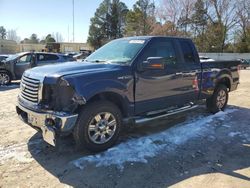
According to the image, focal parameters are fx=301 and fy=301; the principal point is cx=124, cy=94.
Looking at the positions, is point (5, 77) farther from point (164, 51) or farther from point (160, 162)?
point (160, 162)

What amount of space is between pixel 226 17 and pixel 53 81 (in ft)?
177

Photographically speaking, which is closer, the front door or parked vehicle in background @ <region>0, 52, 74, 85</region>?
the front door

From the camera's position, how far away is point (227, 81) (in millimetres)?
8133

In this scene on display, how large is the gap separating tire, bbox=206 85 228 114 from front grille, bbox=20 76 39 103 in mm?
4644

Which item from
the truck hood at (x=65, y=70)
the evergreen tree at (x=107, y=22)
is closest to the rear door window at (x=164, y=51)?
the truck hood at (x=65, y=70)

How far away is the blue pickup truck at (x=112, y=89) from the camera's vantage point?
4.59 m

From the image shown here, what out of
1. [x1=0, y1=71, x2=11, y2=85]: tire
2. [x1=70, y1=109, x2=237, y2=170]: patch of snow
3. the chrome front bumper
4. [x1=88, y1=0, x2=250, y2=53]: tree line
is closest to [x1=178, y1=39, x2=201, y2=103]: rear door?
[x1=70, y1=109, x2=237, y2=170]: patch of snow

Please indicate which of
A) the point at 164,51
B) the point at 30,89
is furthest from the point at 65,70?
the point at 164,51

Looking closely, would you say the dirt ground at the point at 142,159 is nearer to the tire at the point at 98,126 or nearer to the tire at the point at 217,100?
the tire at the point at 98,126

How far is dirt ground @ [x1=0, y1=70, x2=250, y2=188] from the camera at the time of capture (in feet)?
13.4

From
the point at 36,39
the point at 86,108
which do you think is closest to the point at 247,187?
the point at 86,108

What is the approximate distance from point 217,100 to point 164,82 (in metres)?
2.48

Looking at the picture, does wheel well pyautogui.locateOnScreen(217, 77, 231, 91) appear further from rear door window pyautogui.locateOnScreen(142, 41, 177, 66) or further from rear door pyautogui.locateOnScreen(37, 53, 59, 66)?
rear door pyautogui.locateOnScreen(37, 53, 59, 66)

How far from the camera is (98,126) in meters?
4.93
